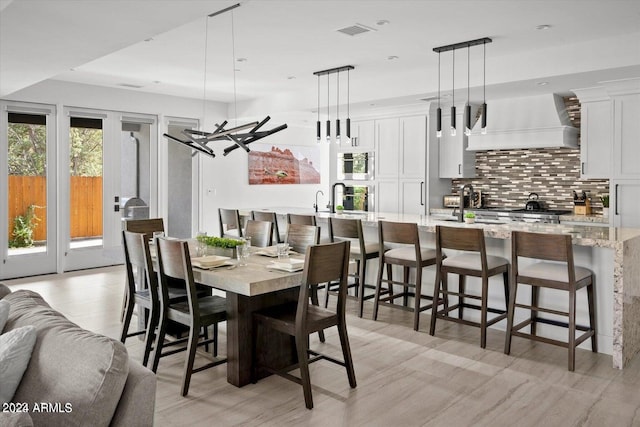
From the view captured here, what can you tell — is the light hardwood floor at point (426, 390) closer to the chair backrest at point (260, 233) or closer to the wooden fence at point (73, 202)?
the chair backrest at point (260, 233)

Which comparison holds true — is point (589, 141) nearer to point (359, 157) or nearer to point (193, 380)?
point (359, 157)

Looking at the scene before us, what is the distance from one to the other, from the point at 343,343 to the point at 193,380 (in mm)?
1045

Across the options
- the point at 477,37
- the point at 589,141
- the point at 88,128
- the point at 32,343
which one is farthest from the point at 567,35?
the point at 88,128

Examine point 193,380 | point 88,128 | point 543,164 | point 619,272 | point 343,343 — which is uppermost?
point 88,128

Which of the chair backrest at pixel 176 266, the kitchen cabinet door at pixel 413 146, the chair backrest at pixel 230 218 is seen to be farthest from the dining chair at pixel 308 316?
the kitchen cabinet door at pixel 413 146

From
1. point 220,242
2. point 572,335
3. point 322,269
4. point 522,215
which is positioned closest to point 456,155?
point 522,215

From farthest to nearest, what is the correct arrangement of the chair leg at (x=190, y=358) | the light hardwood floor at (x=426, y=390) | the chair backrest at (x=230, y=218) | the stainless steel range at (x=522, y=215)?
the stainless steel range at (x=522, y=215), the chair backrest at (x=230, y=218), the chair leg at (x=190, y=358), the light hardwood floor at (x=426, y=390)

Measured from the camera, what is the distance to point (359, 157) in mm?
8352

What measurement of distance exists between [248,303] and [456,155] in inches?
199

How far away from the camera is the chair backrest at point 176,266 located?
322 cm

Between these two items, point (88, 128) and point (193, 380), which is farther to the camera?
point (88, 128)

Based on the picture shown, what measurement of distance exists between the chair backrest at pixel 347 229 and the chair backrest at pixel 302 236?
85 cm

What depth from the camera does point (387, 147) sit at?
8.00 meters

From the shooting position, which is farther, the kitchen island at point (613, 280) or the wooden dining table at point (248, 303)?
the kitchen island at point (613, 280)
